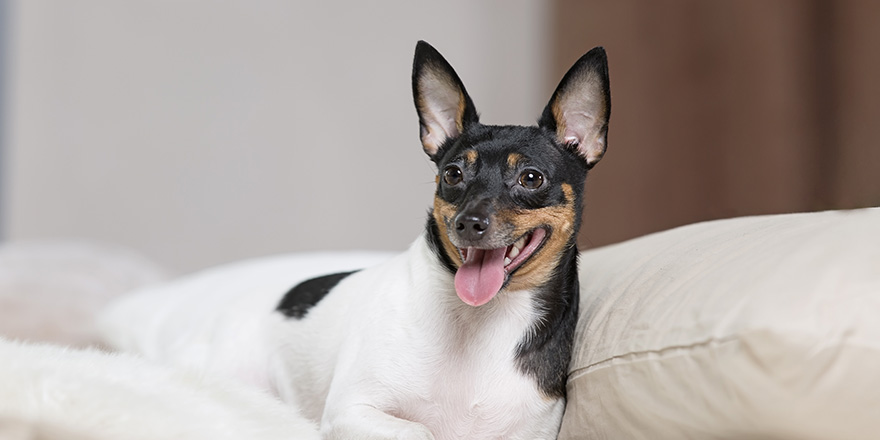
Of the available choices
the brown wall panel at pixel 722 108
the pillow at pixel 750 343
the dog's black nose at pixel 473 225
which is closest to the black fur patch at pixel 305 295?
the dog's black nose at pixel 473 225

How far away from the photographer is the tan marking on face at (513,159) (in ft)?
4.98

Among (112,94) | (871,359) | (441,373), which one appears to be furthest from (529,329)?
(112,94)

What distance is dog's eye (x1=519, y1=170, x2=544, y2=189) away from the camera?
151 centimetres

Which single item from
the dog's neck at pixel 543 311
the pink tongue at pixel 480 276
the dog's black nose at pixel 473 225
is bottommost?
the dog's neck at pixel 543 311

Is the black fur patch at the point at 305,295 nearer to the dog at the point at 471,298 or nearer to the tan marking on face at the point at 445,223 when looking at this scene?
the dog at the point at 471,298

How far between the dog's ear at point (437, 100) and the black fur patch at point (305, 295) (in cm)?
43

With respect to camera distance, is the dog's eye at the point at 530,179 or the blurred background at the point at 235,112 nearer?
the dog's eye at the point at 530,179

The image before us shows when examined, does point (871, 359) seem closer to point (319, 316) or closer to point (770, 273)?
point (770, 273)

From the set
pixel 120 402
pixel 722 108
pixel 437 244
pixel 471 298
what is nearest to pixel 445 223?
pixel 437 244

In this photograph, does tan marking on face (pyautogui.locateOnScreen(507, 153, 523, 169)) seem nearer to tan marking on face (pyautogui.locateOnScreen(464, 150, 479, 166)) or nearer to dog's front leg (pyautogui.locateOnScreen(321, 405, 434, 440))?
tan marking on face (pyautogui.locateOnScreen(464, 150, 479, 166))

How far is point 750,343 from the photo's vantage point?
1045mm

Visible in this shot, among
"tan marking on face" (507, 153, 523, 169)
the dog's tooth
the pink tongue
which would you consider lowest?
the pink tongue

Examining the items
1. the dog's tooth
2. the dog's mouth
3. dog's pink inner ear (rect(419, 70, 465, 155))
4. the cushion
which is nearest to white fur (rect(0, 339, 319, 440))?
the dog's mouth

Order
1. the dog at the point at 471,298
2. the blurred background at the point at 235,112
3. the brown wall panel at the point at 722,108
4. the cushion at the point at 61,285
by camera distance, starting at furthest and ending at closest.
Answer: the blurred background at the point at 235,112 → the brown wall panel at the point at 722,108 → the cushion at the point at 61,285 → the dog at the point at 471,298
